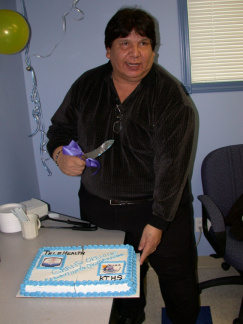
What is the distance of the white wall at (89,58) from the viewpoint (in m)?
1.88

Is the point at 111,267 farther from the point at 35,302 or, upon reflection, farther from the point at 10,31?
the point at 10,31

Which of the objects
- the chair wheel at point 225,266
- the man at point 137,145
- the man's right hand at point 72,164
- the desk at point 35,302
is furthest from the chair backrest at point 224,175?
the man's right hand at point 72,164

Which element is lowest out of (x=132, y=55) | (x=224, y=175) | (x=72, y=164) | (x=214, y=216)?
(x=214, y=216)

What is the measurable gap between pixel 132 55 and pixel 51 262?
815mm

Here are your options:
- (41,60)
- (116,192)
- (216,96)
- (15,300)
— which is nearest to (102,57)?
(41,60)

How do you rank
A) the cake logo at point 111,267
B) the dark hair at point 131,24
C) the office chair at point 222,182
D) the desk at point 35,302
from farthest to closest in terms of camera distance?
1. the office chair at point 222,182
2. the dark hair at point 131,24
3. the cake logo at point 111,267
4. the desk at point 35,302

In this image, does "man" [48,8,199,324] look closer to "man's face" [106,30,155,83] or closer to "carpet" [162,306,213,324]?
"man's face" [106,30,155,83]

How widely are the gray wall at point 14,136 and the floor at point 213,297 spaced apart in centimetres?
104

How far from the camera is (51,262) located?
1042 millimetres

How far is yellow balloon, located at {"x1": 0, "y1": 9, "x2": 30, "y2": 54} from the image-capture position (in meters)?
1.36

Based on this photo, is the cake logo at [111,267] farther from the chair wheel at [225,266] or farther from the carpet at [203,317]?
the chair wheel at [225,266]

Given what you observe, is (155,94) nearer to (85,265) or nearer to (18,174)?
(85,265)

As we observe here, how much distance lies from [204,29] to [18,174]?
1440 millimetres

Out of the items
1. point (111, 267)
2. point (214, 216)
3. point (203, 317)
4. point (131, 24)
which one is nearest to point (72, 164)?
point (111, 267)
